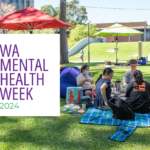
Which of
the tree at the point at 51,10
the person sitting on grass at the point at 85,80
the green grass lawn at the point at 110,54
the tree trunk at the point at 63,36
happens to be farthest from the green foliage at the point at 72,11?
the person sitting on grass at the point at 85,80

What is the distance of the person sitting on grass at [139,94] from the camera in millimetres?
5309

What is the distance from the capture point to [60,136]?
165 inches

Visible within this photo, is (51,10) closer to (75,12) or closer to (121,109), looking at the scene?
(75,12)

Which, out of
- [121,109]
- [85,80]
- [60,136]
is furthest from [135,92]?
[60,136]

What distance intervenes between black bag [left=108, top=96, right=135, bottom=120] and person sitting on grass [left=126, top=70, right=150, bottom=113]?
476 millimetres

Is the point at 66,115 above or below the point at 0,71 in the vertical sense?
below

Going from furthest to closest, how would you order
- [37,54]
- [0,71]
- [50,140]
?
[37,54] < [0,71] < [50,140]

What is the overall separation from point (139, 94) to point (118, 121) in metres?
0.85

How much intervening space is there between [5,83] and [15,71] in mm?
453

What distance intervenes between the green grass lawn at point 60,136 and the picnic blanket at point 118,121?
0.11 meters

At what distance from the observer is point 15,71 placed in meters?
6.89

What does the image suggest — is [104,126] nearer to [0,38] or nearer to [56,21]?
[0,38]

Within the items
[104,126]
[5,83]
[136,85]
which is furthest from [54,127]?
[5,83]

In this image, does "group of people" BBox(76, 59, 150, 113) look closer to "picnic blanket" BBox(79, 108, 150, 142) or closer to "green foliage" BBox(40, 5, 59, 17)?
"picnic blanket" BBox(79, 108, 150, 142)
